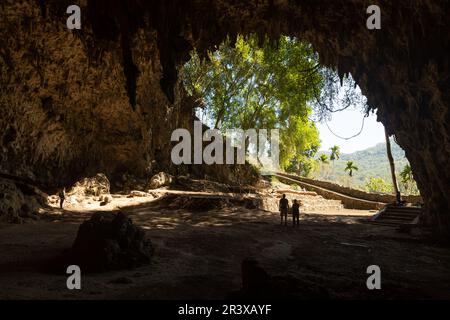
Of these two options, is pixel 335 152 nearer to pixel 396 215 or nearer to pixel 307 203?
pixel 307 203

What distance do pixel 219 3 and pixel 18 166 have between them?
11.7 meters

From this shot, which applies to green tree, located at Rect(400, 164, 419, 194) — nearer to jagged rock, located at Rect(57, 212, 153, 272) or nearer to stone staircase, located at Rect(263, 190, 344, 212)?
stone staircase, located at Rect(263, 190, 344, 212)

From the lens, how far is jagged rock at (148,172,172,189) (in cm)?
2214

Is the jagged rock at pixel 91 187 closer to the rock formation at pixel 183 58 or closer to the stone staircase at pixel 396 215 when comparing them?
the rock formation at pixel 183 58

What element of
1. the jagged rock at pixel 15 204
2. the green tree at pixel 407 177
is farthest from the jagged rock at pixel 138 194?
the green tree at pixel 407 177

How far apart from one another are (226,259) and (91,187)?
14003mm

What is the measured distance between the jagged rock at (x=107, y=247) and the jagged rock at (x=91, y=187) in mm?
12520

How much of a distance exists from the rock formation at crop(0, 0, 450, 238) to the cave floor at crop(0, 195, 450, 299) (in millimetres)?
3620

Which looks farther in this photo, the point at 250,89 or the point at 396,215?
the point at 250,89

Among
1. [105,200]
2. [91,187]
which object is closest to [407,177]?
[105,200]

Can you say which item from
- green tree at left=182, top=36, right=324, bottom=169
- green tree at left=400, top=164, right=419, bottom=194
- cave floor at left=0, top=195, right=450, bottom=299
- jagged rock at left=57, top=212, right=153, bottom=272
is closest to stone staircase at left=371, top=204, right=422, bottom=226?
cave floor at left=0, top=195, right=450, bottom=299

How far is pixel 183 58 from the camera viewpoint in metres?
14.1

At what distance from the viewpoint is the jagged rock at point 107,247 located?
624cm
